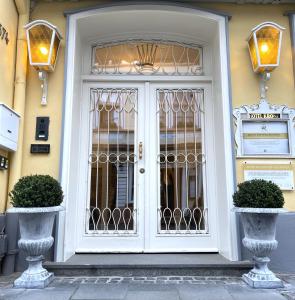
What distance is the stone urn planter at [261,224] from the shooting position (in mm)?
2906

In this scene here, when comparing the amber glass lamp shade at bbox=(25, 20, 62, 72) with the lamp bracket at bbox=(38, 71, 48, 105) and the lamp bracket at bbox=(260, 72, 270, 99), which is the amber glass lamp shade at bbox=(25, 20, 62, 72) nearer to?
the lamp bracket at bbox=(38, 71, 48, 105)

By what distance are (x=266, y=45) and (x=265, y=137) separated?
103cm

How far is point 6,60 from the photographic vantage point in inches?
136

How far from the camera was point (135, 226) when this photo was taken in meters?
3.86

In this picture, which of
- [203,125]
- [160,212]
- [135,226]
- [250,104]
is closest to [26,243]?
[135,226]

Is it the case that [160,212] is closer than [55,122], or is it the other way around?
[55,122]

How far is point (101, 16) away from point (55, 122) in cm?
137

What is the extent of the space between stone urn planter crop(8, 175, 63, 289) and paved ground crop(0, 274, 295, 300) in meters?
0.12

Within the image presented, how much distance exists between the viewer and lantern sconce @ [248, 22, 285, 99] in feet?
11.8

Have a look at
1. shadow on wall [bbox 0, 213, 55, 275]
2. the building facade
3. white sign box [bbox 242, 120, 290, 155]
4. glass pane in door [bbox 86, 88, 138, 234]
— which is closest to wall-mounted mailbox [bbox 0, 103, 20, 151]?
the building facade

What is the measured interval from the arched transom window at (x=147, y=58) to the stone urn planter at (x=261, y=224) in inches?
73.3

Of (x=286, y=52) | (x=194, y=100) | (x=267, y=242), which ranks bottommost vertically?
(x=267, y=242)

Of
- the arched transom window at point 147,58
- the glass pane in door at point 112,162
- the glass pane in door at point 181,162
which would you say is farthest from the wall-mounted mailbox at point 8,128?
the glass pane in door at point 181,162

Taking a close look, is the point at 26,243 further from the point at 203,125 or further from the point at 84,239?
the point at 203,125
